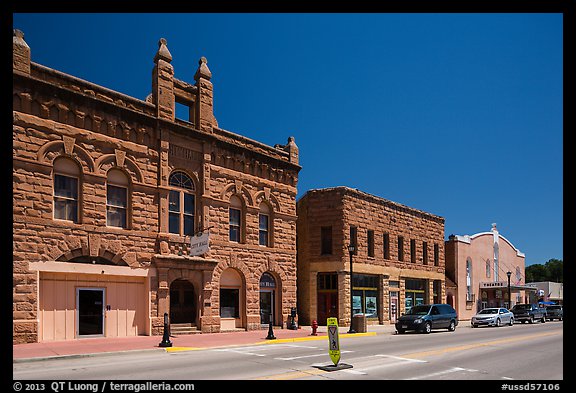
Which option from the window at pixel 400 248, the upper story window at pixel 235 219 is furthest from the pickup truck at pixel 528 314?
the upper story window at pixel 235 219

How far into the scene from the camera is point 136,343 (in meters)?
20.5

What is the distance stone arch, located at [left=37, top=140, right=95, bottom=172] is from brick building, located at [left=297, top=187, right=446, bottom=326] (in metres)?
17.4

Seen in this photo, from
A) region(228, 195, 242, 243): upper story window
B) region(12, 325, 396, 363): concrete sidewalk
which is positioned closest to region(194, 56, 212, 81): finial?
region(228, 195, 242, 243): upper story window

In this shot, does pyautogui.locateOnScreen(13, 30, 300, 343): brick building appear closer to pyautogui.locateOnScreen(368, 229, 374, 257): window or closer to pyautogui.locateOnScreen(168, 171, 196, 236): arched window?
pyautogui.locateOnScreen(168, 171, 196, 236): arched window

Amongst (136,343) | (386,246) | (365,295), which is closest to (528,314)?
(386,246)

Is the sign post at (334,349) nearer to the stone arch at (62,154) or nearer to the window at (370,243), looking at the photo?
the stone arch at (62,154)

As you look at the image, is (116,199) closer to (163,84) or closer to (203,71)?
(163,84)

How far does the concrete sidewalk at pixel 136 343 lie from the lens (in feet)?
55.1

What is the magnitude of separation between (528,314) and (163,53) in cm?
3260

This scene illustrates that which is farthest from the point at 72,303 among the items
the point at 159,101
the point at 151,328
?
the point at 159,101

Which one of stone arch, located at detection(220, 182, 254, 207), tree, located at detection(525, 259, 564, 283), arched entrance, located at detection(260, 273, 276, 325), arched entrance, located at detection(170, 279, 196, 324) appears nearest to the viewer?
arched entrance, located at detection(170, 279, 196, 324)

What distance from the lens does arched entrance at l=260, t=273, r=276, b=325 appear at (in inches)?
1186

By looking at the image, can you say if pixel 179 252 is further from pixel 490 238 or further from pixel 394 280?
pixel 490 238

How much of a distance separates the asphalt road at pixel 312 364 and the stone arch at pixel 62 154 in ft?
27.0
